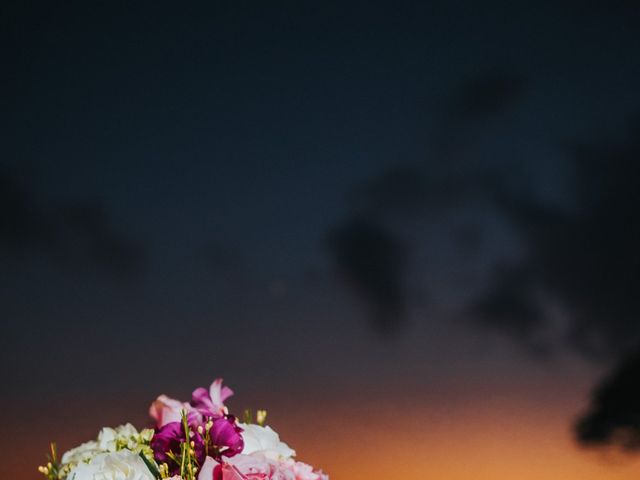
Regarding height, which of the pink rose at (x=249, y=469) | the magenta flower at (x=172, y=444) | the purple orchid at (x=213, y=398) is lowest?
the pink rose at (x=249, y=469)

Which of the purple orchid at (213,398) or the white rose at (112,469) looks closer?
the white rose at (112,469)

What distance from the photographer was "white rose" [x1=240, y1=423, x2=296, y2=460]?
2227mm

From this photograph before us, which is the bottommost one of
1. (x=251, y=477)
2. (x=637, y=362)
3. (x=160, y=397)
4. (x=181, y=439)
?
(x=251, y=477)

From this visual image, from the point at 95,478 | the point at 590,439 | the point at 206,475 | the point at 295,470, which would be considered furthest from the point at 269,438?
the point at 590,439

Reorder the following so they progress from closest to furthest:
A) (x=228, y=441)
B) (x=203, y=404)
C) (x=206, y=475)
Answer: (x=206, y=475)
(x=228, y=441)
(x=203, y=404)

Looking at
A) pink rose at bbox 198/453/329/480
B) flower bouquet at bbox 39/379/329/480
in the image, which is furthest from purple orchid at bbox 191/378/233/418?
pink rose at bbox 198/453/329/480

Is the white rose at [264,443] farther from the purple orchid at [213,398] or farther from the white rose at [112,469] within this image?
the white rose at [112,469]

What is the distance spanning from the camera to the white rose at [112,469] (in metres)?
2.04

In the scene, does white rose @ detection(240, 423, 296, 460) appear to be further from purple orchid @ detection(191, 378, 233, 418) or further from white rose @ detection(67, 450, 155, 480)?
white rose @ detection(67, 450, 155, 480)

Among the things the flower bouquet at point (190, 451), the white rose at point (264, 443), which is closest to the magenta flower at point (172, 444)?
the flower bouquet at point (190, 451)

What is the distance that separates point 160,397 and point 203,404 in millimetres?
132

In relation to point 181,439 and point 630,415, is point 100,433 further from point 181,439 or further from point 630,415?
point 630,415

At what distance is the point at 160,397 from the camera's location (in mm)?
2367

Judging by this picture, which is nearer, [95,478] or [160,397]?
[95,478]
